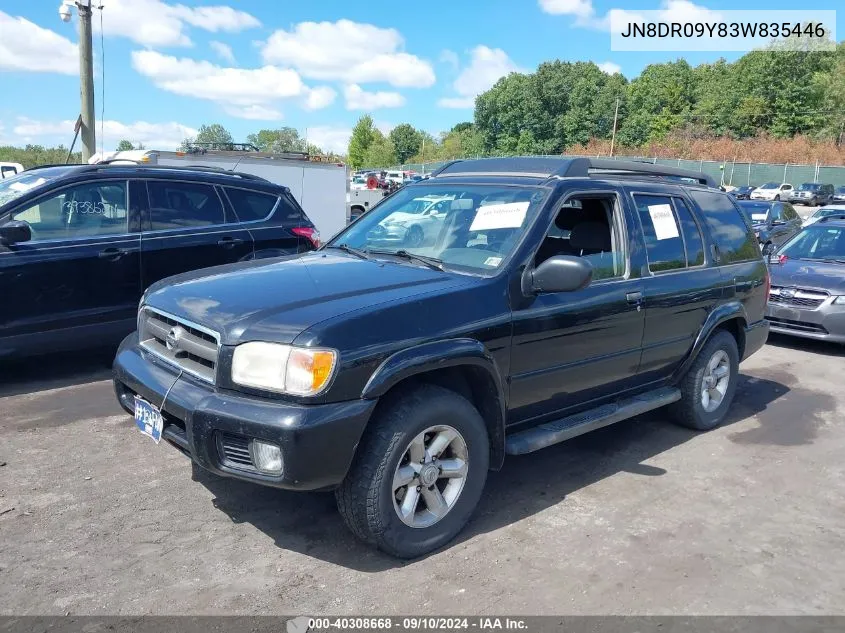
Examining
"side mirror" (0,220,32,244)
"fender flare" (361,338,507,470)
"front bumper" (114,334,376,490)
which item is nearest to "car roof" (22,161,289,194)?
"side mirror" (0,220,32,244)

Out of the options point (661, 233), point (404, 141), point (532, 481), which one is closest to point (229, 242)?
point (532, 481)

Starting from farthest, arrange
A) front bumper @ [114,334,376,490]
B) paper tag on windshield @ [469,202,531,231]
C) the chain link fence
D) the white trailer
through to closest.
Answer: the chain link fence < the white trailer < paper tag on windshield @ [469,202,531,231] < front bumper @ [114,334,376,490]

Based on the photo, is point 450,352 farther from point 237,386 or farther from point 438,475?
point 237,386

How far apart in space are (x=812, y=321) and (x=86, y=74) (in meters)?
12.2

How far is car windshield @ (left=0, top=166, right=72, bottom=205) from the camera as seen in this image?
579 cm

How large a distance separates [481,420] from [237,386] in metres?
1.24

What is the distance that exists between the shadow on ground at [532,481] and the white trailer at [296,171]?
26.8 ft

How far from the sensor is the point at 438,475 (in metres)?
3.45

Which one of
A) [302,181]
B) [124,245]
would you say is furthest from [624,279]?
[302,181]

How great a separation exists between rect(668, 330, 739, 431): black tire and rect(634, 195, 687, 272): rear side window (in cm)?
80

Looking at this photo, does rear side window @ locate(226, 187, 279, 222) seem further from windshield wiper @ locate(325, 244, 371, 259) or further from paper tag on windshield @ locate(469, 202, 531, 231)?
paper tag on windshield @ locate(469, 202, 531, 231)

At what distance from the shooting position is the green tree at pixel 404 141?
109 meters

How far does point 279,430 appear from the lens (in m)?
2.90

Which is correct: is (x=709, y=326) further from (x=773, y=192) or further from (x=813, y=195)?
(x=773, y=192)
